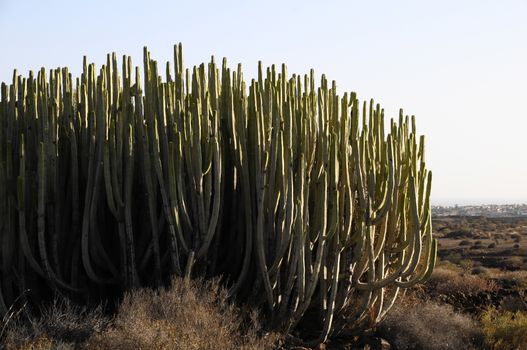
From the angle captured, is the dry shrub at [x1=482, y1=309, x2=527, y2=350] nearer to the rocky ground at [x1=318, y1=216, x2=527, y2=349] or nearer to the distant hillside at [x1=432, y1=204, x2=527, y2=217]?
the rocky ground at [x1=318, y1=216, x2=527, y2=349]

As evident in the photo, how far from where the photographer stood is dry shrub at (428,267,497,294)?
48.2 ft

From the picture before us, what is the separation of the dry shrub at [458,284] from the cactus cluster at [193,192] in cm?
502

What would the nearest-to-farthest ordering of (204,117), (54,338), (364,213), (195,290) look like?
1. (54,338)
2. (195,290)
3. (204,117)
4. (364,213)

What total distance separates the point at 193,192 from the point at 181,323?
1.66m

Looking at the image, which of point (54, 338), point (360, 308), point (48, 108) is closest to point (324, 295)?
point (360, 308)

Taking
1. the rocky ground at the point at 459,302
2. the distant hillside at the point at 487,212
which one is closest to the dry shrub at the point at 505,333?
the rocky ground at the point at 459,302

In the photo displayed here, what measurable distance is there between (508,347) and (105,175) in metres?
5.75

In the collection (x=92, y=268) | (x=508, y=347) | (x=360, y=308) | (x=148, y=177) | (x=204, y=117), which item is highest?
(x=204, y=117)

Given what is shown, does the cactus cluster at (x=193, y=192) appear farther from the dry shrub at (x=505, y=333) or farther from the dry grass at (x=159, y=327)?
the dry shrub at (x=505, y=333)

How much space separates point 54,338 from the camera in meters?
7.35

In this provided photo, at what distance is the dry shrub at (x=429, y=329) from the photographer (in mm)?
9898

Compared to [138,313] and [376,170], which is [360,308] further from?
[138,313]

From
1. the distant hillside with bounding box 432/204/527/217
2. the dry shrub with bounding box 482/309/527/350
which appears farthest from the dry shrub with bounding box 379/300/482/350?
the distant hillside with bounding box 432/204/527/217

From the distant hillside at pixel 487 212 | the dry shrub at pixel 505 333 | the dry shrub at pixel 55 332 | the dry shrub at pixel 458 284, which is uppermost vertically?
the distant hillside at pixel 487 212
